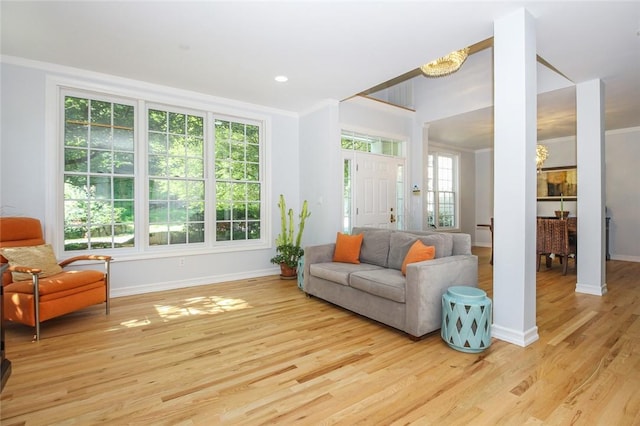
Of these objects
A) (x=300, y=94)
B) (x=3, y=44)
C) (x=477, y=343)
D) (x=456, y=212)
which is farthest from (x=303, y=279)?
(x=456, y=212)

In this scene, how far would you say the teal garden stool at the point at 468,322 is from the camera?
2.51 meters

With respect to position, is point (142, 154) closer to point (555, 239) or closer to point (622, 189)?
point (555, 239)

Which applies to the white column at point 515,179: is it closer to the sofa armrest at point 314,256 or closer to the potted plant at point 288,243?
the sofa armrest at point 314,256

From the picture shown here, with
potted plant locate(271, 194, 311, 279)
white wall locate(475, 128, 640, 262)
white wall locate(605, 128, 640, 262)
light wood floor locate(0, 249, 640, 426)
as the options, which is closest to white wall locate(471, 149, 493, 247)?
white wall locate(475, 128, 640, 262)

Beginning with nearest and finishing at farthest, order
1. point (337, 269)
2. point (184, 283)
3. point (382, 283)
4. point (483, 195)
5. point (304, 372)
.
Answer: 1. point (304, 372)
2. point (382, 283)
3. point (337, 269)
4. point (184, 283)
5. point (483, 195)

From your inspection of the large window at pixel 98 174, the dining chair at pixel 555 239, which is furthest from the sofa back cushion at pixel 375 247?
the dining chair at pixel 555 239

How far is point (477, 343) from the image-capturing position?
2521mm

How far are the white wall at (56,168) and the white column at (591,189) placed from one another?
419 cm

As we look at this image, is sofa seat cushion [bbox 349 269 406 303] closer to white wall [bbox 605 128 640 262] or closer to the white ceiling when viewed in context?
the white ceiling

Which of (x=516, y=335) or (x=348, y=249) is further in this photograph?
(x=348, y=249)

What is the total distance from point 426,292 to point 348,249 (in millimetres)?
1446

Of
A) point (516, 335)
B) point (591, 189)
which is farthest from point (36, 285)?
point (591, 189)

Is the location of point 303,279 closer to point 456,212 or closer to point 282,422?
point 282,422

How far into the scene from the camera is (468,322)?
2.52 meters
